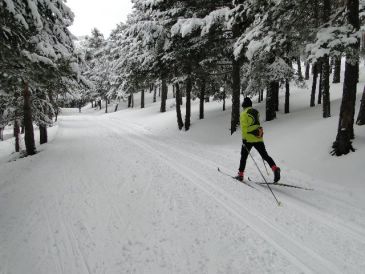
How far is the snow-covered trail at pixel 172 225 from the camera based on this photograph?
4.56 metres

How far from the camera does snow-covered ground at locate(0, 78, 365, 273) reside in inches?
182

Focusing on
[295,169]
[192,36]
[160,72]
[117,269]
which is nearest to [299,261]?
[117,269]

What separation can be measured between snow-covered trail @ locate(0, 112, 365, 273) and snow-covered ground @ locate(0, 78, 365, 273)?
20mm

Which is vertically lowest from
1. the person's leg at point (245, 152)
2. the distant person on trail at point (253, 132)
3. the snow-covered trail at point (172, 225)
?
the snow-covered trail at point (172, 225)

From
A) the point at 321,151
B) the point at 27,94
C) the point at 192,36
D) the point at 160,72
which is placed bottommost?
the point at 321,151

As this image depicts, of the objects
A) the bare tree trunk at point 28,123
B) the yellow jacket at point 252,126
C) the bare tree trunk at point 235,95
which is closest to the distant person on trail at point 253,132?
the yellow jacket at point 252,126

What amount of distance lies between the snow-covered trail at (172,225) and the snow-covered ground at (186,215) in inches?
0.8

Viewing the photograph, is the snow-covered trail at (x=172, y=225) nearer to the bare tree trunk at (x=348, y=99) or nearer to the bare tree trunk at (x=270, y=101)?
the bare tree trunk at (x=348, y=99)

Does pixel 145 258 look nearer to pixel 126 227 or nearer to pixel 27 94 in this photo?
pixel 126 227

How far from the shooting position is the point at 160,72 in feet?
62.9

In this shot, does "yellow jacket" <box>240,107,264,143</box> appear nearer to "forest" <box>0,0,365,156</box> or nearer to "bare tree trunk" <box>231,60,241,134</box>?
"forest" <box>0,0,365,156</box>

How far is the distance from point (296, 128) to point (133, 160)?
22.5 ft

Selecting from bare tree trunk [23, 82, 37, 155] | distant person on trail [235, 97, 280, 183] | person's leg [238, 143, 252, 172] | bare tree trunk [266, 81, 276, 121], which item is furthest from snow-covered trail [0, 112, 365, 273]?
bare tree trunk [266, 81, 276, 121]

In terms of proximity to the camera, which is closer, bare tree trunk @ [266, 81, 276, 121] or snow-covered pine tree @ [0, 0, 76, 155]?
snow-covered pine tree @ [0, 0, 76, 155]
